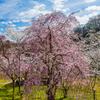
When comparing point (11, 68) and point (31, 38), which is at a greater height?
point (31, 38)

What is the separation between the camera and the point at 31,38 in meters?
20.2

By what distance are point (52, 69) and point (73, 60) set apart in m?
1.51

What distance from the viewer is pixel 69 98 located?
34.6m

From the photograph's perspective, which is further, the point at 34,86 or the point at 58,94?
the point at 58,94

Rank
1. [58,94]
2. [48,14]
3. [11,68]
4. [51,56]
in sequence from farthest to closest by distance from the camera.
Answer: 1. [58,94]
2. [11,68]
3. [48,14]
4. [51,56]

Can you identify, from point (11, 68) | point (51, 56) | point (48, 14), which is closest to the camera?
point (51, 56)

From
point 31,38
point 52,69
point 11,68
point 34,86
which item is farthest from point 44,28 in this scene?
point 11,68

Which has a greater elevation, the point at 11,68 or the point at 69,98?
the point at 11,68

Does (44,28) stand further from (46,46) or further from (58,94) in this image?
(58,94)

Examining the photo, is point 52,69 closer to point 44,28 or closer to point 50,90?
point 50,90

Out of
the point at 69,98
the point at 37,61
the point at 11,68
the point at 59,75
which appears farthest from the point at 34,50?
the point at 69,98

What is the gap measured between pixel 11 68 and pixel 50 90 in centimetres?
1317

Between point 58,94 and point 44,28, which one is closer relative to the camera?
point 44,28

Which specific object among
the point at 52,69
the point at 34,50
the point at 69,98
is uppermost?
the point at 34,50
